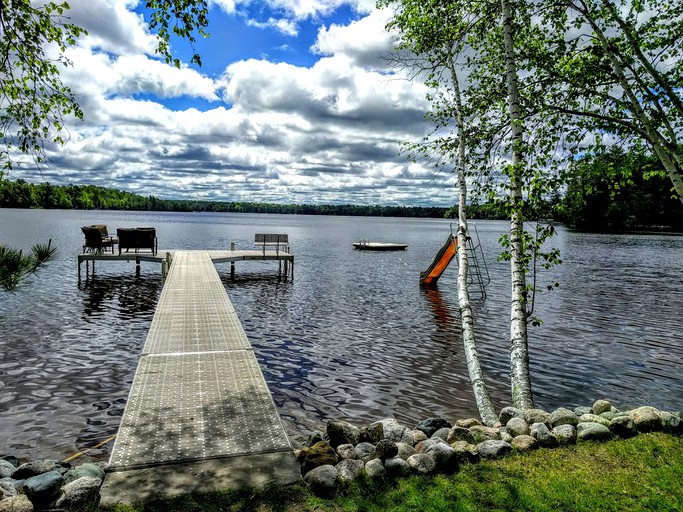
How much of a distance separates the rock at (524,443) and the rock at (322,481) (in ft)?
8.86

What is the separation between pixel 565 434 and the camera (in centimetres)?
654

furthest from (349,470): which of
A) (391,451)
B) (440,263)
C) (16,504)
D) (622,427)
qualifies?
(440,263)

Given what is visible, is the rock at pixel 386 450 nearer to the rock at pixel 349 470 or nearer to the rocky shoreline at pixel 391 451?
the rocky shoreline at pixel 391 451

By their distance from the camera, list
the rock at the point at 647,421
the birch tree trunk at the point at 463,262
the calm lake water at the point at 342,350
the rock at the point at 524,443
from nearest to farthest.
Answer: the rock at the point at 524,443 → the rock at the point at 647,421 → the birch tree trunk at the point at 463,262 → the calm lake water at the point at 342,350

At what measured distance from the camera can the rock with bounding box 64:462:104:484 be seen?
16.6 ft

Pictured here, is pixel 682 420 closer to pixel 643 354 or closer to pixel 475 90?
pixel 475 90

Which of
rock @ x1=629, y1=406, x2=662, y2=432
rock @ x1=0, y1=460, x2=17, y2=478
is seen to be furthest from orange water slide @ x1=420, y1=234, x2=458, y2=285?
rock @ x1=0, y1=460, x2=17, y2=478

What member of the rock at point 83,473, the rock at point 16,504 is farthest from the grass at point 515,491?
the rock at point 83,473

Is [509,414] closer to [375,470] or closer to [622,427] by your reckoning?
[622,427]

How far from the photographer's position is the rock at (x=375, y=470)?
5367 millimetres

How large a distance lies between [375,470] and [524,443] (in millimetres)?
2254

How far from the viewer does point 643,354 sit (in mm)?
15352

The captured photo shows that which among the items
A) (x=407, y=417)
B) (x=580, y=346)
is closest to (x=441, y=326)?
(x=580, y=346)

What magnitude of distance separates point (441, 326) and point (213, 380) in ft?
43.3
